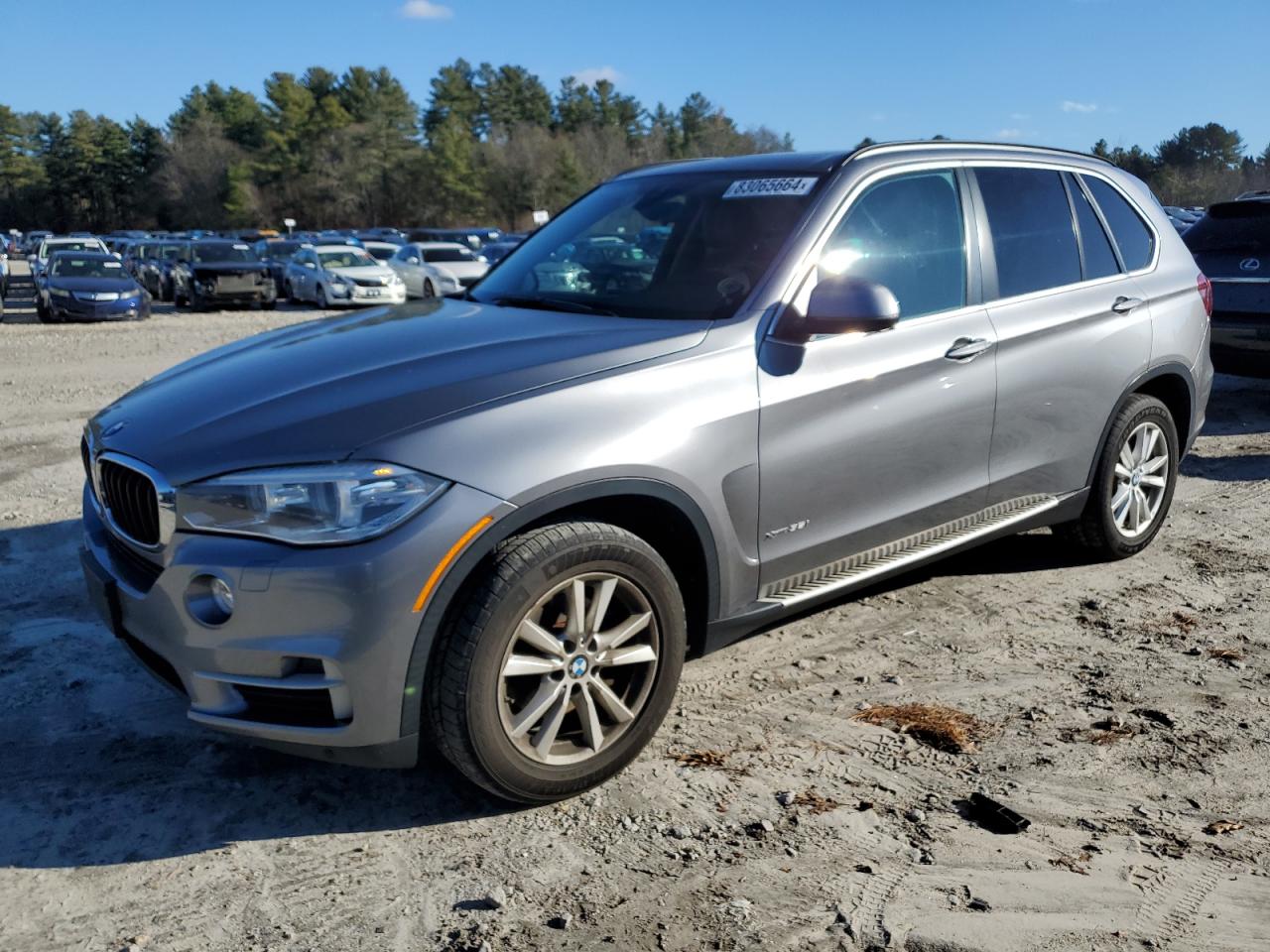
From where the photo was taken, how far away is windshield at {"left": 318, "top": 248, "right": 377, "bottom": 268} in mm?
24102

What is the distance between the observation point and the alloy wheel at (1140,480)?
510 cm

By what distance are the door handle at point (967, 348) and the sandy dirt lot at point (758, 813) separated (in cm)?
116

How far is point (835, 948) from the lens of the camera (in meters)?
2.54

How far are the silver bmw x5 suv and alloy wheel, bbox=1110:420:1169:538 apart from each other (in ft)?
0.67

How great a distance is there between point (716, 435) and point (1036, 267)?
6.69 ft

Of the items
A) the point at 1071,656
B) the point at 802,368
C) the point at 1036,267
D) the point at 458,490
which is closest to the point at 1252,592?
the point at 1071,656

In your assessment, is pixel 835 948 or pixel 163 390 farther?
pixel 163 390

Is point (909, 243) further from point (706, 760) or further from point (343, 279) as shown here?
point (343, 279)

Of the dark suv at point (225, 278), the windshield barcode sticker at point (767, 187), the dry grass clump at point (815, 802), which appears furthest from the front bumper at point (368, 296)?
Result: the dry grass clump at point (815, 802)

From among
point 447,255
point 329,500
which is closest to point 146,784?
point 329,500

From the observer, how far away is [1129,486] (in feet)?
17.0

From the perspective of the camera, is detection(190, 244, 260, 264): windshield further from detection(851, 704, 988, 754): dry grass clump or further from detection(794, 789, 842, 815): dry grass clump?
detection(794, 789, 842, 815): dry grass clump

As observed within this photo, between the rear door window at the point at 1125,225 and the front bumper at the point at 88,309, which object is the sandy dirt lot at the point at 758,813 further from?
the front bumper at the point at 88,309

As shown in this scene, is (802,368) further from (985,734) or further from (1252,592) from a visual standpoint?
(1252,592)
